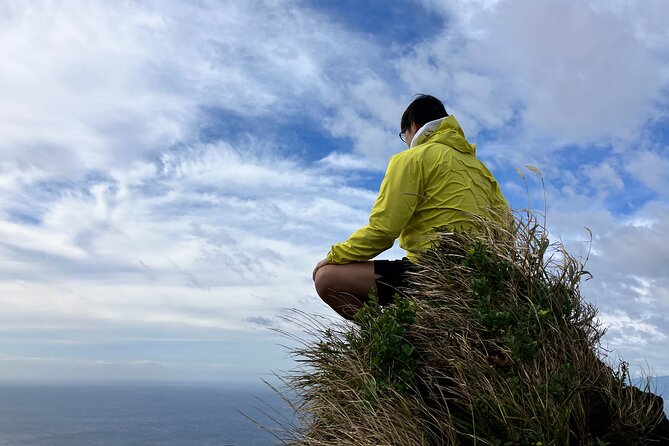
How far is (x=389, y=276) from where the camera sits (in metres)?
4.48

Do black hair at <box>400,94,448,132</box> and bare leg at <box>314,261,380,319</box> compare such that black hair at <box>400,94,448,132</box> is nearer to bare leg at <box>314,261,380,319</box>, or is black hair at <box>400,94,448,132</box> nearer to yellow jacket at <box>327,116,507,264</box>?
yellow jacket at <box>327,116,507,264</box>

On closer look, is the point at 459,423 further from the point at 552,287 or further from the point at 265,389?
the point at 265,389

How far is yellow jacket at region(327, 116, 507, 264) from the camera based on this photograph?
431 centimetres

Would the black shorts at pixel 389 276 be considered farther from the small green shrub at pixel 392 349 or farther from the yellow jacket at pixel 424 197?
the small green shrub at pixel 392 349

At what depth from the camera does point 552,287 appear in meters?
4.02

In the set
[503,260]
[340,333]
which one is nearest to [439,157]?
[503,260]

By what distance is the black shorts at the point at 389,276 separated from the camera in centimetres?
447

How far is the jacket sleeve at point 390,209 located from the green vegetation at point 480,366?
358 mm

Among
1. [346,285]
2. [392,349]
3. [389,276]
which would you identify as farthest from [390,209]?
[392,349]

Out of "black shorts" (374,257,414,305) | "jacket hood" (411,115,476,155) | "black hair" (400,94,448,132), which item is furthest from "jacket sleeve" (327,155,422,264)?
"black hair" (400,94,448,132)

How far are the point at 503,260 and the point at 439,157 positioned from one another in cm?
97

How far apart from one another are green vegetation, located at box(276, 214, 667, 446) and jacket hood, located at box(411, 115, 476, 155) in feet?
2.46

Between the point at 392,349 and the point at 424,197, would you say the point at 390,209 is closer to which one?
the point at 424,197

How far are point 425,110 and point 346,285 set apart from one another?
1666mm
